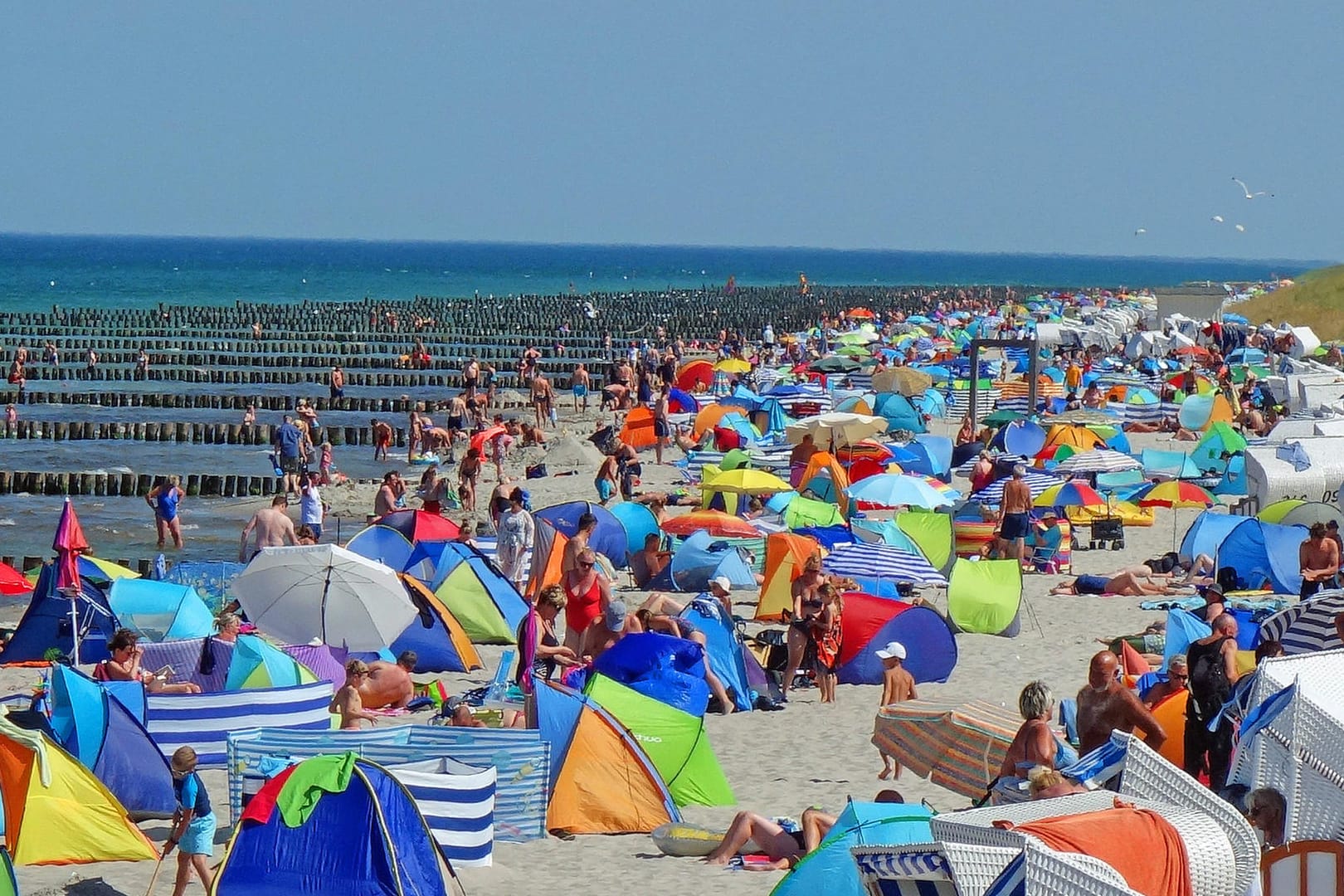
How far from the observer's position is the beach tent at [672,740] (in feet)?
31.8

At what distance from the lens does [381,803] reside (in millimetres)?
7551

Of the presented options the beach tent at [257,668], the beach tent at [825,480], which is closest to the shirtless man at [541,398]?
the beach tent at [825,480]

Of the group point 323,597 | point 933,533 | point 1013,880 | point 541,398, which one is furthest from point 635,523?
point 541,398

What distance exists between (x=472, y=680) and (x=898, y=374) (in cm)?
1825

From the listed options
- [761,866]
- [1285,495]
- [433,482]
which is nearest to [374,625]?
[761,866]

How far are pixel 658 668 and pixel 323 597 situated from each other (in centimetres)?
272

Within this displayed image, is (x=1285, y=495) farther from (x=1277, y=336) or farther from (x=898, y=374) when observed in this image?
(x=1277, y=336)

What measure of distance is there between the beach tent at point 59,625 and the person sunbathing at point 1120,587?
8.78 meters

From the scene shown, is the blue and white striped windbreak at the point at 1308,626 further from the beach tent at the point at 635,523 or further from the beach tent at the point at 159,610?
the beach tent at the point at 159,610

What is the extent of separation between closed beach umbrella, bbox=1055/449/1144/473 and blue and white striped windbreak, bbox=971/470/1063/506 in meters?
0.30

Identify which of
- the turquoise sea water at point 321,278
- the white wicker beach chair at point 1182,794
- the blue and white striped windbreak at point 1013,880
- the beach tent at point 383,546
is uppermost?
Answer: the blue and white striped windbreak at point 1013,880

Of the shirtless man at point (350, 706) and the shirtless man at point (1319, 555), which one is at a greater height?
the shirtless man at point (1319, 555)

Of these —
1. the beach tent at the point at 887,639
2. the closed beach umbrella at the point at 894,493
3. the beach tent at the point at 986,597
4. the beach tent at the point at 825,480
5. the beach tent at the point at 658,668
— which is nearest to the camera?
the beach tent at the point at 658,668

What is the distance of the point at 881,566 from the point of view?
13875 millimetres
